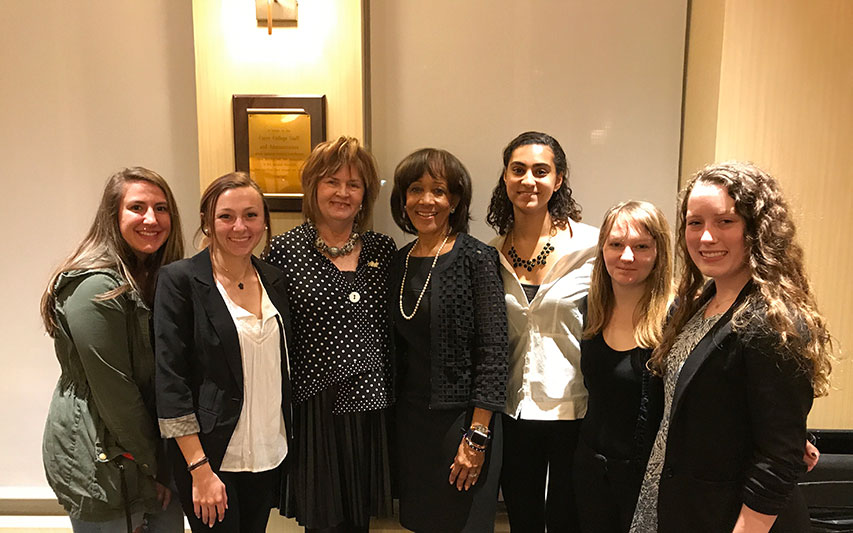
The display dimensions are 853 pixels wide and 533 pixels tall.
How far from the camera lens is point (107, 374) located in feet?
5.05

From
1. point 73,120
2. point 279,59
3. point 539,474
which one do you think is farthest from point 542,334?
point 73,120

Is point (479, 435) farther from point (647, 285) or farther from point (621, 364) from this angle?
point (647, 285)

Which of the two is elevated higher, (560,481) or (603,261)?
(603,261)

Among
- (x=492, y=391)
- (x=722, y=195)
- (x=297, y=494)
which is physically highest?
(x=722, y=195)

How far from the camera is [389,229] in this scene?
250 centimetres

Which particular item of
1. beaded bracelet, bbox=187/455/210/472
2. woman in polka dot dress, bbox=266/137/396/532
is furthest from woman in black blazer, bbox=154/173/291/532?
woman in polka dot dress, bbox=266/137/396/532

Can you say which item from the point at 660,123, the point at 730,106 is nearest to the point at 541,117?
the point at 660,123

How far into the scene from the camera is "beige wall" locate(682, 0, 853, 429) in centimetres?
210

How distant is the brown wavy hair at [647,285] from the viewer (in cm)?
158

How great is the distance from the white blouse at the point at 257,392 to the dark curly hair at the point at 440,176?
59 cm

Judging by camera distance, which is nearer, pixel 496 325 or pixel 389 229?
pixel 496 325

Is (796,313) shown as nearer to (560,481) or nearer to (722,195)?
(722,195)

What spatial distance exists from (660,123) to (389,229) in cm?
129

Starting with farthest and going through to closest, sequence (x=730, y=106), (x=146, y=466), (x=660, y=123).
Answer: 1. (x=660, y=123)
2. (x=730, y=106)
3. (x=146, y=466)
